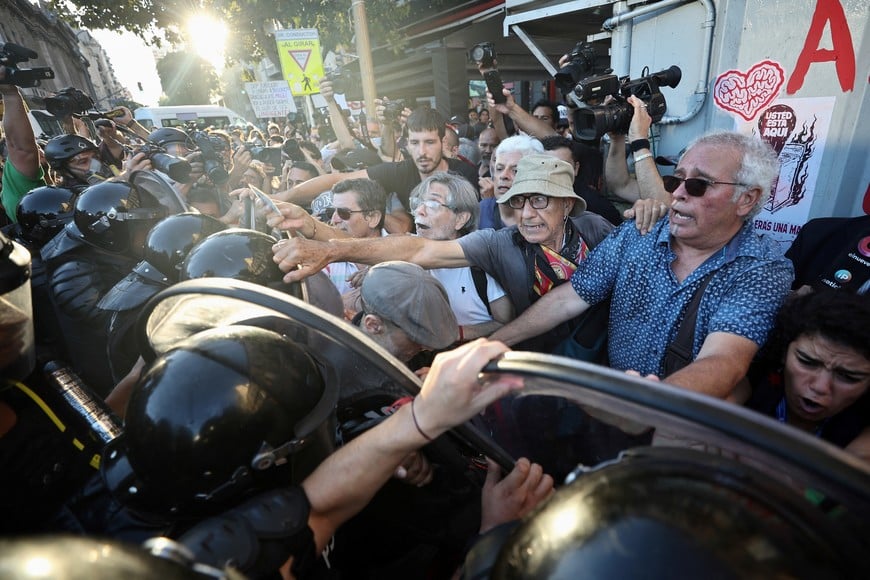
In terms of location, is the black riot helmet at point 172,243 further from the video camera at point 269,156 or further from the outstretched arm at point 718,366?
the video camera at point 269,156

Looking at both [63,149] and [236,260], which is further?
[63,149]

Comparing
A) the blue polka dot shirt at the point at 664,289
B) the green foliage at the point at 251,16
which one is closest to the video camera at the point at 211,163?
the blue polka dot shirt at the point at 664,289

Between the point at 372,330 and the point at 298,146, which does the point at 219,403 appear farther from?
the point at 298,146

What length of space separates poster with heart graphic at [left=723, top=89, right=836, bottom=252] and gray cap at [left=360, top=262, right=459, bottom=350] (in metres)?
2.98

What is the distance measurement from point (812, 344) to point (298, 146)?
714 cm

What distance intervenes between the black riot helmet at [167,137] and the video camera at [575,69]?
4.54 meters

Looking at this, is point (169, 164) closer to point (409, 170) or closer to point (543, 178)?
point (409, 170)

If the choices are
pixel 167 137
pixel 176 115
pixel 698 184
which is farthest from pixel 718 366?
pixel 176 115

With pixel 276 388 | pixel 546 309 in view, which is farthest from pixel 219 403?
pixel 546 309

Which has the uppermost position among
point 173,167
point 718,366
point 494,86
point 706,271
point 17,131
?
point 494,86

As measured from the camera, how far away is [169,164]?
415cm

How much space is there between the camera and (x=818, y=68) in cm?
335

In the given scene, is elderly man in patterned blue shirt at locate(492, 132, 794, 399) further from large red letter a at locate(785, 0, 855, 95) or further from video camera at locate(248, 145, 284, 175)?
video camera at locate(248, 145, 284, 175)

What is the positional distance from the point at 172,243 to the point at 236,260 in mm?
732
